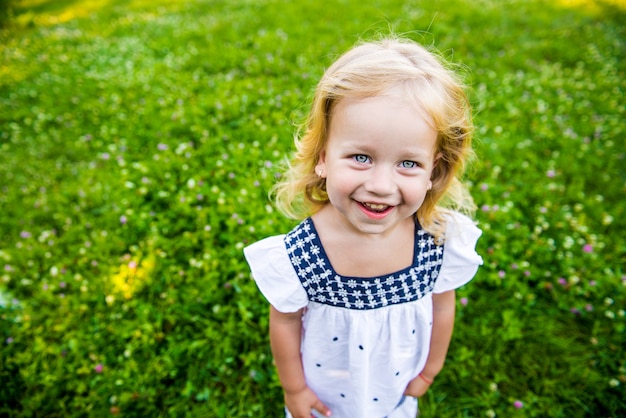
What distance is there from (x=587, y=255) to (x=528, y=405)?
4.44 ft

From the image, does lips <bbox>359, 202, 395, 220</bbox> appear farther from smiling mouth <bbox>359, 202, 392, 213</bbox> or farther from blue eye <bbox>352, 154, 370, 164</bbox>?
blue eye <bbox>352, 154, 370, 164</bbox>

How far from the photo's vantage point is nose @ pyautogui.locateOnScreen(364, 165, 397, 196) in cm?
129

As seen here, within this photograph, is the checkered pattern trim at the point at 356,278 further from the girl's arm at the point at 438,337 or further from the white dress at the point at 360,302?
the girl's arm at the point at 438,337

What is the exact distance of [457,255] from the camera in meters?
1.69

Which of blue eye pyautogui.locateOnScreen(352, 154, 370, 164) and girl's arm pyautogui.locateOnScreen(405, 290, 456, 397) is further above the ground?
blue eye pyautogui.locateOnScreen(352, 154, 370, 164)

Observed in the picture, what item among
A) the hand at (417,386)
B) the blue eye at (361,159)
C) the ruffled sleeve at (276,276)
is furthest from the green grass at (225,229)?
the ruffled sleeve at (276,276)

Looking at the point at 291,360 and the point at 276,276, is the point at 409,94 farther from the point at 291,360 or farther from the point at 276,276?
the point at 291,360

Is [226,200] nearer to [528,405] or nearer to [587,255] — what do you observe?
[528,405]

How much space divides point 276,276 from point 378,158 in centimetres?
62

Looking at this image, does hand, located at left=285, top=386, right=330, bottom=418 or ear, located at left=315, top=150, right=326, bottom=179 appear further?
hand, located at left=285, top=386, right=330, bottom=418

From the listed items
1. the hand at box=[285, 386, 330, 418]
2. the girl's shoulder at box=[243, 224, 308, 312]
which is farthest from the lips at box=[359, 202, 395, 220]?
the hand at box=[285, 386, 330, 418]

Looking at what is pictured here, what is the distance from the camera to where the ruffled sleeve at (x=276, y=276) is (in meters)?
1.58

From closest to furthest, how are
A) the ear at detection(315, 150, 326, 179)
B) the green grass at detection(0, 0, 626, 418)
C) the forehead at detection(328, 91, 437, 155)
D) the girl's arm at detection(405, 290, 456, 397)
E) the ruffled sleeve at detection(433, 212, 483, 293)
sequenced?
the forehead at detection(328, 91, 437, 155) → the ear at detection(315, 150, 326, 179) → the ruffled sleeve at detection(433, 212, 483, 293) → the girl's arm at detection(405, 290, 456, 397) → the green grass at detection(0, 0, 626, 418)

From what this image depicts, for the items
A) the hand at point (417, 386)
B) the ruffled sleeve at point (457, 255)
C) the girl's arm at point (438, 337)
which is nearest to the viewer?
the ruffled sleeve at point (457, 255)
